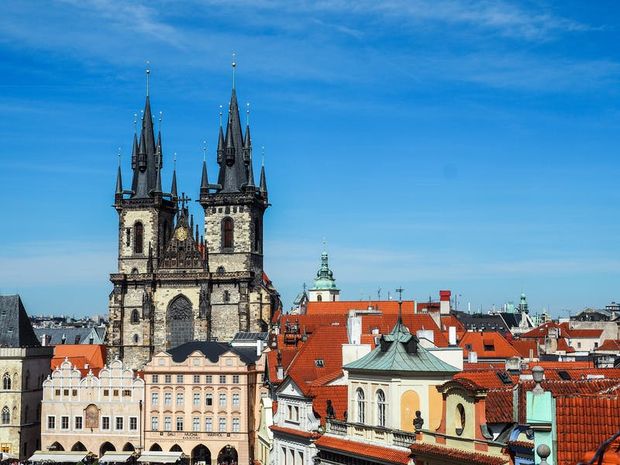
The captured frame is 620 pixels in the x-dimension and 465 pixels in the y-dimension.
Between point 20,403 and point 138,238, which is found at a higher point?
point 138,238

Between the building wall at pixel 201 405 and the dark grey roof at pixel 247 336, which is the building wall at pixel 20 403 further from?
the dark grey roof at pixel 247 336

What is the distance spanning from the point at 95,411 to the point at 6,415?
8301 mm

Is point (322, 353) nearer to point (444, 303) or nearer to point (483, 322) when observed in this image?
point (444, 303)

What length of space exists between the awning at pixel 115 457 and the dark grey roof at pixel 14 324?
47.8 feet

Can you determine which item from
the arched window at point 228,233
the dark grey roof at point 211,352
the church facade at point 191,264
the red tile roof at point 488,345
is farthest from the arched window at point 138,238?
the red tile roof at point 488,345

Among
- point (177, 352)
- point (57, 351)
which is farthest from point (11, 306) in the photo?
point (57, 351)

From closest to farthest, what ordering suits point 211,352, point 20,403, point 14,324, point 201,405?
point 201,405 < point 211,352 < point 20,403 < point 14,324

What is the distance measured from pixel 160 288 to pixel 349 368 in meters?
75.8

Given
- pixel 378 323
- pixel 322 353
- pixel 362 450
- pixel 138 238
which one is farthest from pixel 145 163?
pixel 362 450

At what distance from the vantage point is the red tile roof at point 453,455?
28.3 meters

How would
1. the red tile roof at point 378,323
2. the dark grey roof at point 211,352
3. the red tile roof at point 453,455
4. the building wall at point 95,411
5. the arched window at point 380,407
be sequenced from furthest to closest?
the building wall at point 95,411 < the dark grey roof at point 211,352 < the red tile roof at point 378,323 < the arched window at point 380,407 < the red tile roof at point 453,455

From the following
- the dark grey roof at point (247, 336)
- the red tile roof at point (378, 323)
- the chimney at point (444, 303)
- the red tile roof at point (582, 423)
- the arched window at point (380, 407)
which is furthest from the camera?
the chimney at point (444, 303)

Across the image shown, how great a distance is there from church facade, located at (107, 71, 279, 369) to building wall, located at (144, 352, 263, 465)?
802 inches

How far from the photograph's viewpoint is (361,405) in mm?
39375
